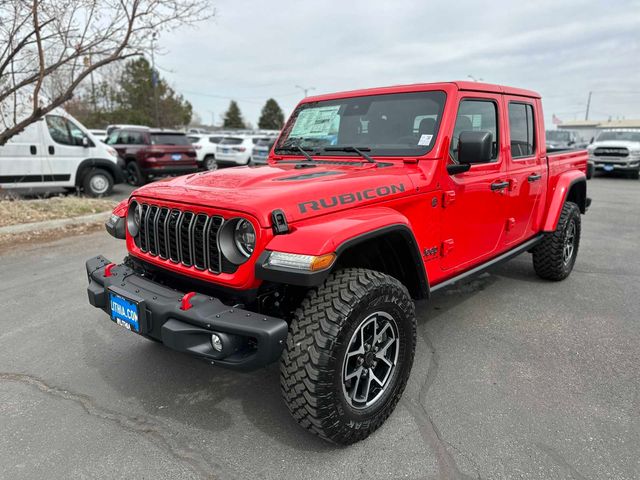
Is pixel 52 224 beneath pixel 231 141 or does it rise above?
beneath

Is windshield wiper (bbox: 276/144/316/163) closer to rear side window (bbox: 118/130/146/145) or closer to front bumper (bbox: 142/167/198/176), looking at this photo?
front bumper (bbox: 142/167/198/176)

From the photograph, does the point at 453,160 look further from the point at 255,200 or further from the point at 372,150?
the point at 255,200

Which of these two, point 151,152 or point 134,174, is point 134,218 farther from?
point 134,174

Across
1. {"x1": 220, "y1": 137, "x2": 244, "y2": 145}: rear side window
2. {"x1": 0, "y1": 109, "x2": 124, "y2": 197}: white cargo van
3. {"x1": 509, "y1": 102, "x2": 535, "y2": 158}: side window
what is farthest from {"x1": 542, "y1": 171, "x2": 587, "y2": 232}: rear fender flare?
{"x1": 220, "y1": 137, "x2": 244, "y2": 145}: rear side window

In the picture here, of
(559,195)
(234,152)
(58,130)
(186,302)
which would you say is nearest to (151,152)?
(58,130)

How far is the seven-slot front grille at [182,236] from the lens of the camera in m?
2.39

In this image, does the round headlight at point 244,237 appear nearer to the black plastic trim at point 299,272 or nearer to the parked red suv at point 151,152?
the black plastic trim at point 299,272

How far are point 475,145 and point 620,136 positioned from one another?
60.3 ft

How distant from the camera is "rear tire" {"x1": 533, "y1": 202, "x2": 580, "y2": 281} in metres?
4.66

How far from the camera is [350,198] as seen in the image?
2586 millimetres

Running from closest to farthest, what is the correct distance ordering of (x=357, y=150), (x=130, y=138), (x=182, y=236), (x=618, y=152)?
(x=182, y=236)
(x=357, y=150)
(x=130, y=138)
(x=618, y=152)

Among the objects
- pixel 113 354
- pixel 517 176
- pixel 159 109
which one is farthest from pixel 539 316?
pixel 159 109

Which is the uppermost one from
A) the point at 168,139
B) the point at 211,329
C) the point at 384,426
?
the point at 168,139

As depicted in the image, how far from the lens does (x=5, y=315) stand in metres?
4.04
